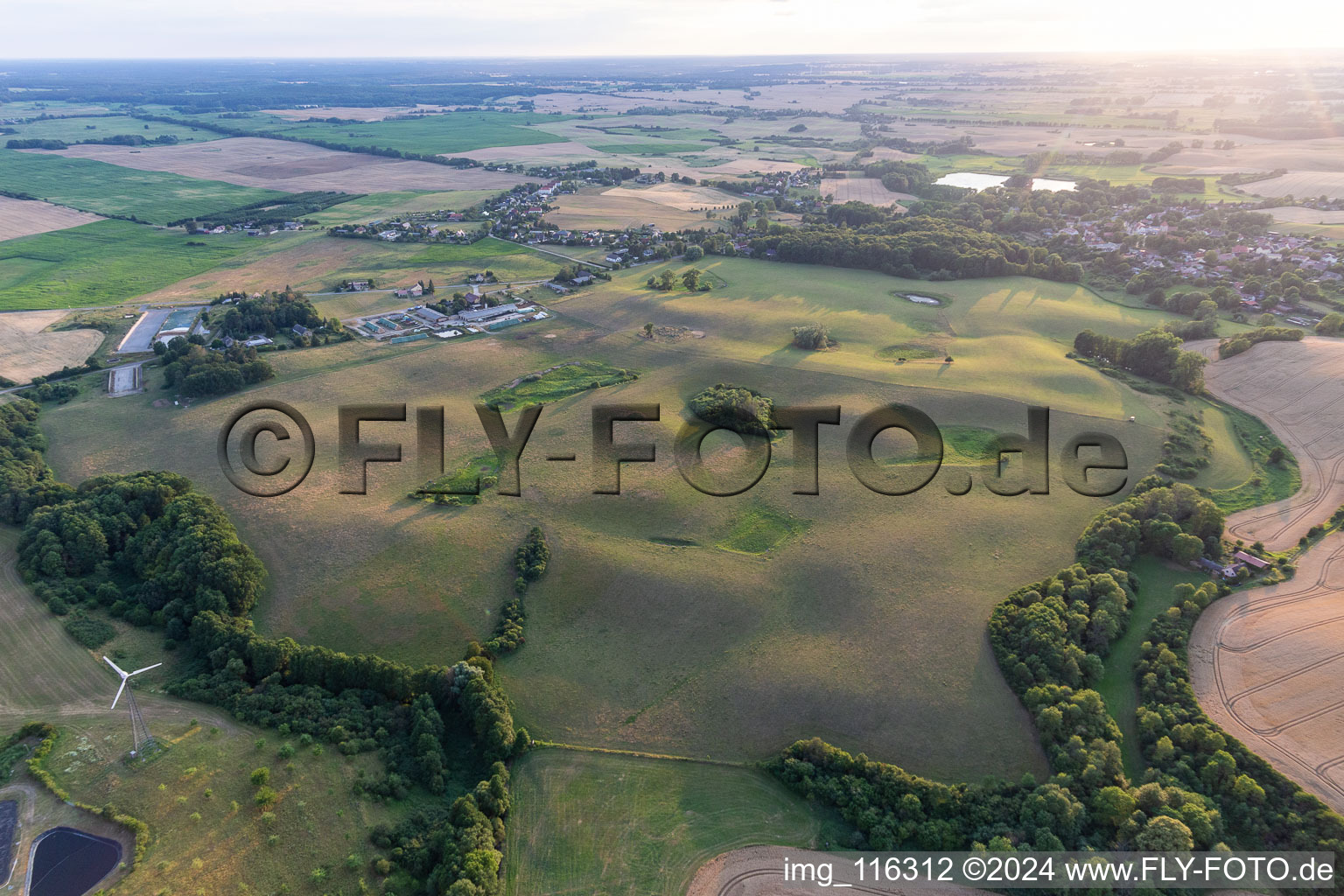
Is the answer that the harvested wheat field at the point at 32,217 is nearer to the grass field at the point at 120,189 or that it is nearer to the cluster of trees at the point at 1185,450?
the grass field at the point at 120,189

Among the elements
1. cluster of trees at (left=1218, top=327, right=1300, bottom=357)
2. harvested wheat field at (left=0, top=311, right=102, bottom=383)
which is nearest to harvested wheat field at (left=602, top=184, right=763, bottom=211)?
cluster of trees at (left=1218, top=327, right=1300, bottom=357)

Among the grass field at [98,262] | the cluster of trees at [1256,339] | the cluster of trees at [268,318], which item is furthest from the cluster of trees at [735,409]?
the grass field at [98,262]

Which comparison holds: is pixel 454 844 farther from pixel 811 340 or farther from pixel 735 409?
pixel 811 340

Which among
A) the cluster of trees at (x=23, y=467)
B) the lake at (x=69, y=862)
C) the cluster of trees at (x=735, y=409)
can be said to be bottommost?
the lake at (x=69, y=862)

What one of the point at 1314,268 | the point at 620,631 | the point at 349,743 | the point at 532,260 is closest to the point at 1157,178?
the point at 1314,268

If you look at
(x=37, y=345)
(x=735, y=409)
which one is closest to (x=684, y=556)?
(x=735, y=409)

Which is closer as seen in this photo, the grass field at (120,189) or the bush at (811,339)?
the bush at (811,339)

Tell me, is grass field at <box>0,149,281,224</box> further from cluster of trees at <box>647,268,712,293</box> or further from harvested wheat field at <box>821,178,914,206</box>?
harvested wheat field at <box>821,178,914,206</box>
